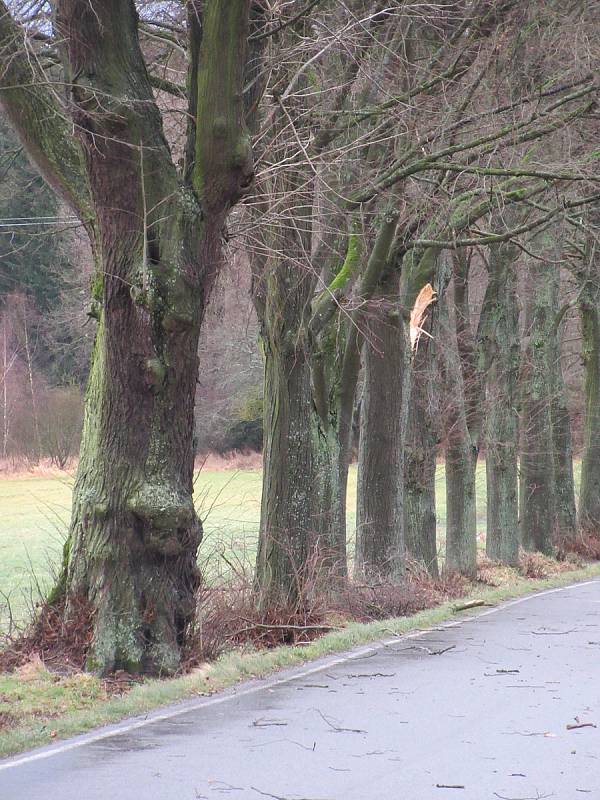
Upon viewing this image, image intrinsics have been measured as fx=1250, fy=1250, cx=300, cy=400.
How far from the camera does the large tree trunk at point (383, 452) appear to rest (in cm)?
1809

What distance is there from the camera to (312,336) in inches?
612

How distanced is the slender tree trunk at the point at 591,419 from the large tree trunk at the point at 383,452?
50.0ft

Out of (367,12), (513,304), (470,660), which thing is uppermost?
(367,12)

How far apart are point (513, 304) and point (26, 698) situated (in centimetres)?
1875

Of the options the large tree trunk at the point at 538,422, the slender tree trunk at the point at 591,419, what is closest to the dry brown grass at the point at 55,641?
the large tree trunk at the point at 538,422

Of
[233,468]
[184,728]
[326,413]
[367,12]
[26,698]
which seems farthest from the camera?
[233,468]

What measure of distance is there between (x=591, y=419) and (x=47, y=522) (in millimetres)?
20338

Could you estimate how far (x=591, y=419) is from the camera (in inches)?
1315

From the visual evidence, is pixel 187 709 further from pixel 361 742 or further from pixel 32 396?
pixel 32 396

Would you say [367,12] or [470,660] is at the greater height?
[367,12]

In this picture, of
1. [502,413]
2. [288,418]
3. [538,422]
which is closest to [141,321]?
[288,418]

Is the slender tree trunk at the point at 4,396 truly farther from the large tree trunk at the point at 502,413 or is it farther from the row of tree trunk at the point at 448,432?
the large tree trunk at the point at 502,413

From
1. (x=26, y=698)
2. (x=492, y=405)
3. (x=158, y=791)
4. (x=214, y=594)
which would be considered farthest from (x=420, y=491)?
(x=158, y=791)

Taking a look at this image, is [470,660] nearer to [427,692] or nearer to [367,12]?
[427,692]
